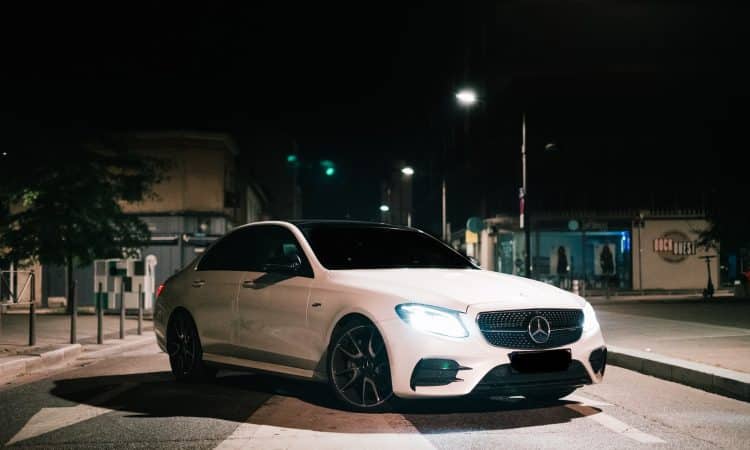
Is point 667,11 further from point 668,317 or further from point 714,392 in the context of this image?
point 714,392

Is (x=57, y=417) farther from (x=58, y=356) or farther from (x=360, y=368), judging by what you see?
(x=58, y=356)

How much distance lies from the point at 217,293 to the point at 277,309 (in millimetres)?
1122

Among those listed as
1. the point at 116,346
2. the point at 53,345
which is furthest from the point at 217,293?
the point at 116,346

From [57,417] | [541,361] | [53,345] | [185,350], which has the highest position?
[541,361]

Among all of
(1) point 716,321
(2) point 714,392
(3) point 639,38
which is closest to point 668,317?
(1) point 716,321

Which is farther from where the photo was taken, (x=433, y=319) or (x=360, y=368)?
(x=360, y=368)

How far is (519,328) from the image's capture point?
657cm

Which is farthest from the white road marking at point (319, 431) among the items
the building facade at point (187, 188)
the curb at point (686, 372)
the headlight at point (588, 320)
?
the building facade at point (187, 188)

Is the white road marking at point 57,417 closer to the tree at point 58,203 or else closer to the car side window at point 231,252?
the car side window at point 231,252

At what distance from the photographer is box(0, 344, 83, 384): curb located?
996 centimetres

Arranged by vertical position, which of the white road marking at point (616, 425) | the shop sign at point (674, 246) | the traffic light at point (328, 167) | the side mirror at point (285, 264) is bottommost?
the white road marking at point (616, 425)

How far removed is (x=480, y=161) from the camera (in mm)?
50406

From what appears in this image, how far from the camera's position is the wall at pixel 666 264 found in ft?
139

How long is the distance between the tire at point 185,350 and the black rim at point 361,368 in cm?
231
